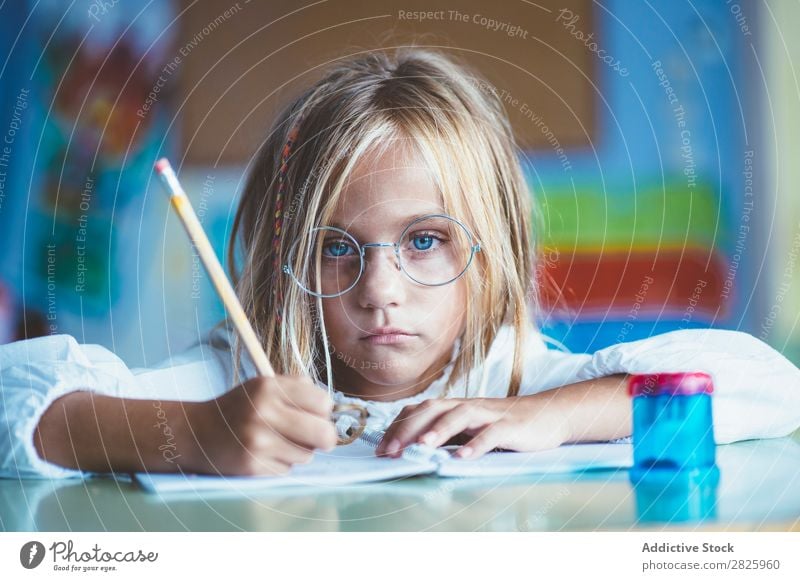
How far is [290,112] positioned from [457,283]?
21 cm

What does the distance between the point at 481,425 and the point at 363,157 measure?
0.25m

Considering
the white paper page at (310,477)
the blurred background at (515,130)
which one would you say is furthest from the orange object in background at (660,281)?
the white paper page at (310,477)

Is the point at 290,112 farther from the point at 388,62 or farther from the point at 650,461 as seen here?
the point at 650,461

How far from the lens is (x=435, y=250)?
2.65 ft

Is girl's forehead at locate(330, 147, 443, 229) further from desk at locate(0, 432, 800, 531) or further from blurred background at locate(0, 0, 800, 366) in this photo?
desk at locate(0, 432, 800, 531)

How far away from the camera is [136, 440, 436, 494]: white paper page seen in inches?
27.9

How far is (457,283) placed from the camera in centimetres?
84

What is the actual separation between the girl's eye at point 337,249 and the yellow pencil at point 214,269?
0.09 metres

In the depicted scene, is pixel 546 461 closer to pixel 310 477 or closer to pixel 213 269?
pixel 310 477

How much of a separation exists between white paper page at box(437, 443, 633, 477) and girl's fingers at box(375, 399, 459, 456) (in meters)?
0.04

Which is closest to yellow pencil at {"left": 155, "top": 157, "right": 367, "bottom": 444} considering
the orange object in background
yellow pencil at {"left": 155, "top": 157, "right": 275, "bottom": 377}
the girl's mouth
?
yellow pencil at {"left": 155, "top": 157, "right": 275, "bottom": 377}

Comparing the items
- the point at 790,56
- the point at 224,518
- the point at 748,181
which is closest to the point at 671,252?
the point at 748,181

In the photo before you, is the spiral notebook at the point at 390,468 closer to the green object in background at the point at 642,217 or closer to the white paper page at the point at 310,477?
the white paper page at the point at 310,477
